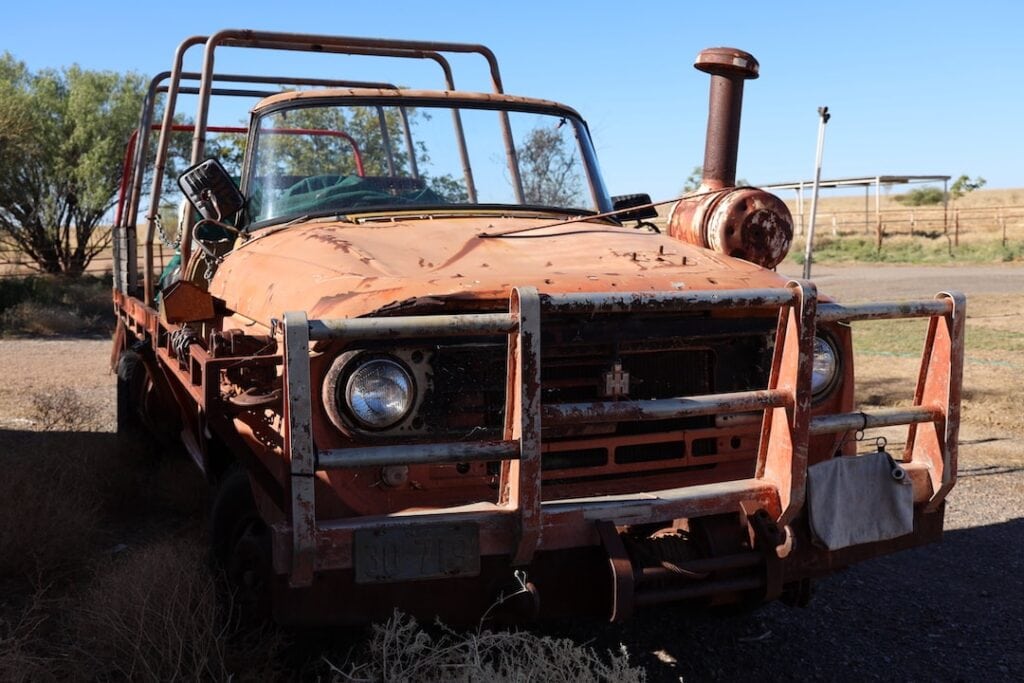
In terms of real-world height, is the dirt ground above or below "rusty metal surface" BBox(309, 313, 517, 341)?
below

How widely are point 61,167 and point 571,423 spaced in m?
22.1

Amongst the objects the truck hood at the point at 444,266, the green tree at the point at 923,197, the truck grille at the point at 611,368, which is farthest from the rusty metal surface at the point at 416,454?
the green tree at the point at 923,197

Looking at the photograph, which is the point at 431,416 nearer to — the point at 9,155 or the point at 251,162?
the point at 251,162

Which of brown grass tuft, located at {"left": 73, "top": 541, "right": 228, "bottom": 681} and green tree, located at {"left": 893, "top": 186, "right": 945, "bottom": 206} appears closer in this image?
brown grass tuft, located at {"left": 73, "top": 541, "right": 228, "bottom": 681}

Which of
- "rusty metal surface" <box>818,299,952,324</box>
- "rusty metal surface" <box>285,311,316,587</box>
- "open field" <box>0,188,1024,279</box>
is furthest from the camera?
"open field" <box>0,188,1024,279</box>

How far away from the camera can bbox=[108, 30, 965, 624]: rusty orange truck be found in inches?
117

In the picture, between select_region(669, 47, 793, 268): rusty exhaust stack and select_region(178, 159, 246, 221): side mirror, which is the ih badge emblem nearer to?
select_region(669, 47, 793, 268): rusty exhaust stack

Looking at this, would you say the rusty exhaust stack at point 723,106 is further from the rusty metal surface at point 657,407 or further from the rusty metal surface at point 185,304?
the rusty metal surface at point 185,304

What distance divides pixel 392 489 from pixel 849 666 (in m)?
2.10

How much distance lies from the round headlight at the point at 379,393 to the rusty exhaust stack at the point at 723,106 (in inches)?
88.4

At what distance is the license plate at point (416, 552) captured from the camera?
2914 millimetres

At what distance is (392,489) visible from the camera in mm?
3229

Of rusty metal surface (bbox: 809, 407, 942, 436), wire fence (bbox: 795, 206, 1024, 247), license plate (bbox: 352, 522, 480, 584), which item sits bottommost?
wire fence (bbox: 795, 206, 1024, 247)

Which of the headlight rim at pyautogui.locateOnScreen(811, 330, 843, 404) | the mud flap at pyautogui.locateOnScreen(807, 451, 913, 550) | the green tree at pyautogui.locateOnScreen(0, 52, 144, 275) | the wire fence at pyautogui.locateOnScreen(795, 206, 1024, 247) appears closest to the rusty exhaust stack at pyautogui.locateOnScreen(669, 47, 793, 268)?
the headlight rim at pyautogui.locateOnScreen(811, 330, 843, 404)
